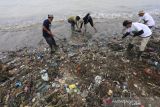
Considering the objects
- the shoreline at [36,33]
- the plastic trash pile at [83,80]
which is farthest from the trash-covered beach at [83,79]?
the shoreline at [36,33]

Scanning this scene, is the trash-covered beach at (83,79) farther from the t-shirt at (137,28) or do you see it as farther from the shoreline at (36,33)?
the shoreline at (36,33)

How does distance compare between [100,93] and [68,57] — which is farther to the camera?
[68,57]

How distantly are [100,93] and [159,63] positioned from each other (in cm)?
314

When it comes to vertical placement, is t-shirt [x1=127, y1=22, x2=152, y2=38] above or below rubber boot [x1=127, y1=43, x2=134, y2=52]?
above

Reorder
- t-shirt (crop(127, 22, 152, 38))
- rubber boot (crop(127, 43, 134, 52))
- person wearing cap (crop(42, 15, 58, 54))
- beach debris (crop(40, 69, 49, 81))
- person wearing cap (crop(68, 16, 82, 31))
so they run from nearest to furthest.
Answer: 1. beach debris (crop(40, 69, 49, 81))
2. t-shirt (crop(127, 22, 152, 38))
3. rubber boot (crop(127, 43, 134, 52))
4. person wearing cap (crop(42, 15, 58, 54))
5. person wearing cap (crop(68, 16, 82, 31))

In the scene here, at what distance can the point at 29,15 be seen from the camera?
20578 millimetres

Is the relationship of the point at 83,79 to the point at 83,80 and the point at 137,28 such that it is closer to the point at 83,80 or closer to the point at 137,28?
the point at 83,80

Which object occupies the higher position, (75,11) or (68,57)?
(68,57)

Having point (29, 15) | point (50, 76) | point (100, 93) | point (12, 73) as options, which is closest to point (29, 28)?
point (29, 15)

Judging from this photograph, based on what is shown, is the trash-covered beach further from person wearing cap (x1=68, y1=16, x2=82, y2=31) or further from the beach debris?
person wearing cap (x1=68, y1=16, x2=82, y2=31)

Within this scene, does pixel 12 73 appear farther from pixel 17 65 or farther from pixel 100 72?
pixel 100 72

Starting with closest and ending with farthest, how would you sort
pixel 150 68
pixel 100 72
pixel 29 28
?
1. pixel 100 72
2. pixel 150 68
3. pixel 29 28

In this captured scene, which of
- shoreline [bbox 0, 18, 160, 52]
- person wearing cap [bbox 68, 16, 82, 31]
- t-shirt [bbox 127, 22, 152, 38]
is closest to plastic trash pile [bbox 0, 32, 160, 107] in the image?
t-shirt [bbox 127, 22, 152, 38]

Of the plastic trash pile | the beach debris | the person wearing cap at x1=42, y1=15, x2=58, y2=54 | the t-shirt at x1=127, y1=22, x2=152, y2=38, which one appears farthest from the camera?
the person wearing cap at x1=42, y1=15, x2=58, y2=54
